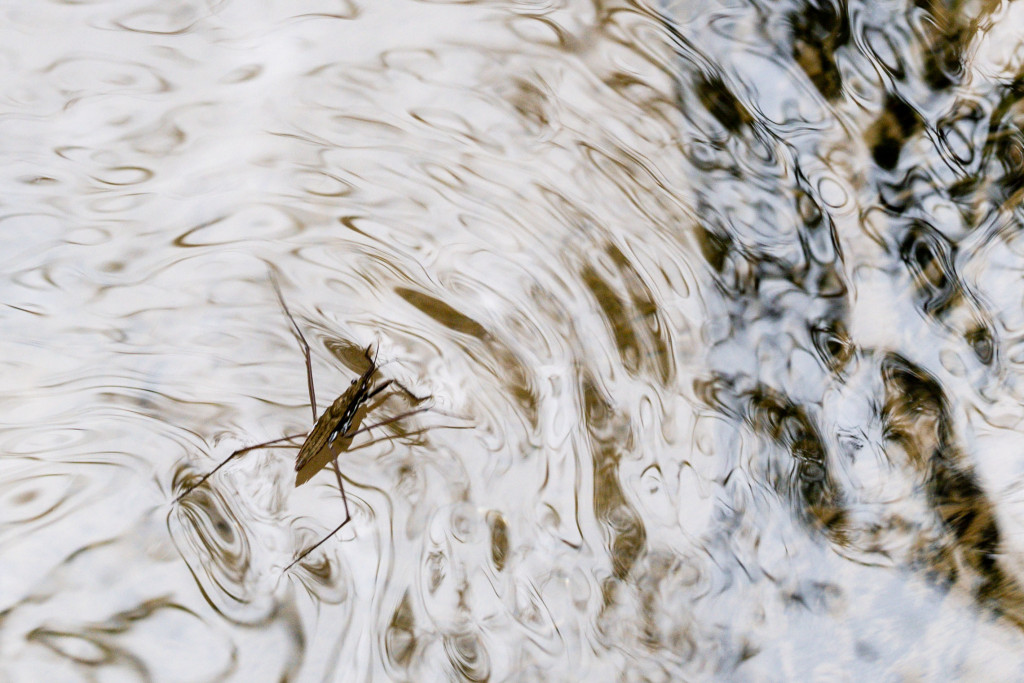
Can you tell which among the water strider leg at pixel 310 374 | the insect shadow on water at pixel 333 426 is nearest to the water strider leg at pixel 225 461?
the insect shadow on water at pixel 333 426

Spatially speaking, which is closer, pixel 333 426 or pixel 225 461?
pixel 333 426

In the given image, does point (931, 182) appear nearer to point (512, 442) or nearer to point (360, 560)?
point (512, 442)

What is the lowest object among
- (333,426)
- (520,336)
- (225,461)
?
(225,461)

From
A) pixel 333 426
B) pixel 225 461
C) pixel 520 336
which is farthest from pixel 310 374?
pixel 520 336

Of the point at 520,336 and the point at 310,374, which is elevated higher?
the point at 520,336

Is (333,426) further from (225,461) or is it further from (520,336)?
(520,336)

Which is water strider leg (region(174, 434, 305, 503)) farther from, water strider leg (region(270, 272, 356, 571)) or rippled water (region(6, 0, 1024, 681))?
water strider leg (region(270, 272, 356, 571))
